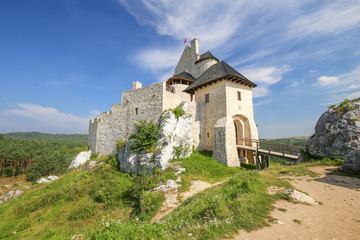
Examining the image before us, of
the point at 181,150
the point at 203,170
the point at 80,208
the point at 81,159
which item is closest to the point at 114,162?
the point at 80,208

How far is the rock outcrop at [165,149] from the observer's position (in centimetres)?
1209

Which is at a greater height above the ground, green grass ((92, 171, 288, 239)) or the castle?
the castle

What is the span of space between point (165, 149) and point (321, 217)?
9886mm

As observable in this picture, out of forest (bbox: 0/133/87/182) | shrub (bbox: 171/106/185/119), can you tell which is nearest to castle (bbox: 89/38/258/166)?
shrub (bbox: 171/106/185/119)

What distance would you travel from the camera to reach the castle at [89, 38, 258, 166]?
14.3 m

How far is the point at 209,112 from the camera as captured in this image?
16.2m

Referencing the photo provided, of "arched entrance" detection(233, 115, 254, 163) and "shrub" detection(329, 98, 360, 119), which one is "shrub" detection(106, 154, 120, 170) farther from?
"shrub" detection(329, 98, 360, 119)

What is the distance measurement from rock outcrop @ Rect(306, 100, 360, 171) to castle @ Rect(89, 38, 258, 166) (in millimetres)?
4943

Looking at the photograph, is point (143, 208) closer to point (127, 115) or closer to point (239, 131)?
point (127, 115)

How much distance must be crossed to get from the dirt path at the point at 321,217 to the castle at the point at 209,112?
8.15 m

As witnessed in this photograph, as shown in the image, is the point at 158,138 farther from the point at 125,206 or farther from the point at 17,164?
the point at 17,164

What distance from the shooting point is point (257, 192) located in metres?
5.30

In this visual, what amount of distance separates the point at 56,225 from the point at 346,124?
18071 millimetres

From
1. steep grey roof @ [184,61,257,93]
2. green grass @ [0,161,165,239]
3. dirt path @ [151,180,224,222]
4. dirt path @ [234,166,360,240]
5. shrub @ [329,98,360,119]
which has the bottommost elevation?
green grass @ [0,161,165,239]
